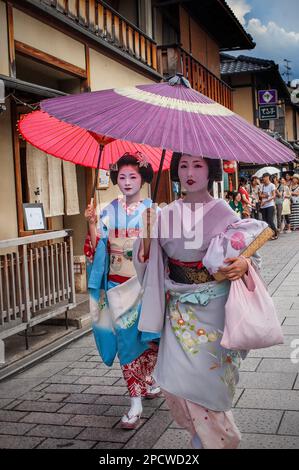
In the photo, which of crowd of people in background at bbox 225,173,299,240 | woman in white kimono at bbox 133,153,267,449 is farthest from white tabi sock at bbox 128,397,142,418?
crowd of people in background at bbox 225,173,299,240

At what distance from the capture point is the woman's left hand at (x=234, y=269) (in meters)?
3.05

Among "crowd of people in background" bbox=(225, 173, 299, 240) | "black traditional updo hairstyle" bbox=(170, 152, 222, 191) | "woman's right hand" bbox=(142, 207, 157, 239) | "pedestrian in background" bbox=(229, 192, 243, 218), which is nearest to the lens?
"woman's right hand" bbox=(142, 207, 157, 239)

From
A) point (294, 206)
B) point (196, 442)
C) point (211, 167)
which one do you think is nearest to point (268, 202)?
point (294, 206)

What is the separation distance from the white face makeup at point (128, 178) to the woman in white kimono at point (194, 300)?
104cm

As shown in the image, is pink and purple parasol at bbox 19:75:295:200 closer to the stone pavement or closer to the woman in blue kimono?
the woman in blue kimono

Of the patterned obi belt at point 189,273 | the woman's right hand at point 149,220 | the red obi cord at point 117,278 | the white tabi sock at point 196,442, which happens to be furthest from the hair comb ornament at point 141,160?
the white tabi sock at point 196,442

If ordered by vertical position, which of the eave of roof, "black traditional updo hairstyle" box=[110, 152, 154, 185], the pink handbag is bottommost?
the pink handbag

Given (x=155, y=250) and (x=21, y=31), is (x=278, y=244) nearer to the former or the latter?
(x=21, y=31)

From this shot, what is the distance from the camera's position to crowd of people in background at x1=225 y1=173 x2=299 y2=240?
1806cm

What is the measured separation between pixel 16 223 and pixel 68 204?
1535mm

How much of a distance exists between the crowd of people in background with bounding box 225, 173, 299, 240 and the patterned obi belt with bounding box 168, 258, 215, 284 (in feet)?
48.1

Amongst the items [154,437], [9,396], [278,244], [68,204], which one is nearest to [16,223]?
[68,204]

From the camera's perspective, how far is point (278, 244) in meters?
16.9
